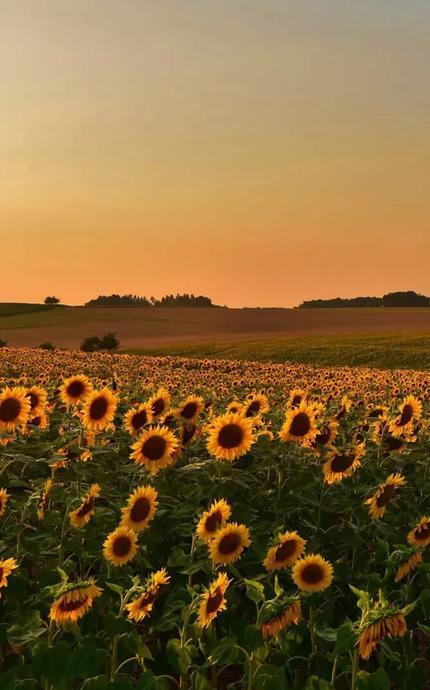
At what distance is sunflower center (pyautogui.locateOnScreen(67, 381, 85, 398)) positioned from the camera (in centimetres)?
689

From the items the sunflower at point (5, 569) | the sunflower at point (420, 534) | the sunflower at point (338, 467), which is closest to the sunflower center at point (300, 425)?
the sunflower at point (338, 467)

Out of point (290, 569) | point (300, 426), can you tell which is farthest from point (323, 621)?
point (300, 426)

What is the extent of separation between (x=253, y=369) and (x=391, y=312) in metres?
73.4

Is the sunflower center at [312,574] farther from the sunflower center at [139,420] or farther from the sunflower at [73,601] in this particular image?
the sunflower center at [139,420]

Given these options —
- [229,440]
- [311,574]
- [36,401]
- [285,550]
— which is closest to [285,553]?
[285,550]

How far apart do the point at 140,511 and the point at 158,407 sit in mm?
1615

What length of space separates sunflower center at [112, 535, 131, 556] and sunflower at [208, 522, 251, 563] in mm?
572

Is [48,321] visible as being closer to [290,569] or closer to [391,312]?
[391,312]

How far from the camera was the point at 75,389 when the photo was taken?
272 inches

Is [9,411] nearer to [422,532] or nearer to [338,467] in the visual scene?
[338,467]

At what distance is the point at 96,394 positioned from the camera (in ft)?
21.3

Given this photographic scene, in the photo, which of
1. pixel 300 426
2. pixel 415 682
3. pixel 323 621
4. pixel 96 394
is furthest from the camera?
pixel 96 394

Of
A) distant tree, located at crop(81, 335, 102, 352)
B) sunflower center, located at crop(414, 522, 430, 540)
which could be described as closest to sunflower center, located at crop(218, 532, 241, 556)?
sunflower center, located at crop(414, 522, 430, 540)

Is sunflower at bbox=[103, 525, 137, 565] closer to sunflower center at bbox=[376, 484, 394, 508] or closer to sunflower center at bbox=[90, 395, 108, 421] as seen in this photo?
sunflower center at bbox=[90, 395, 108, 421]
